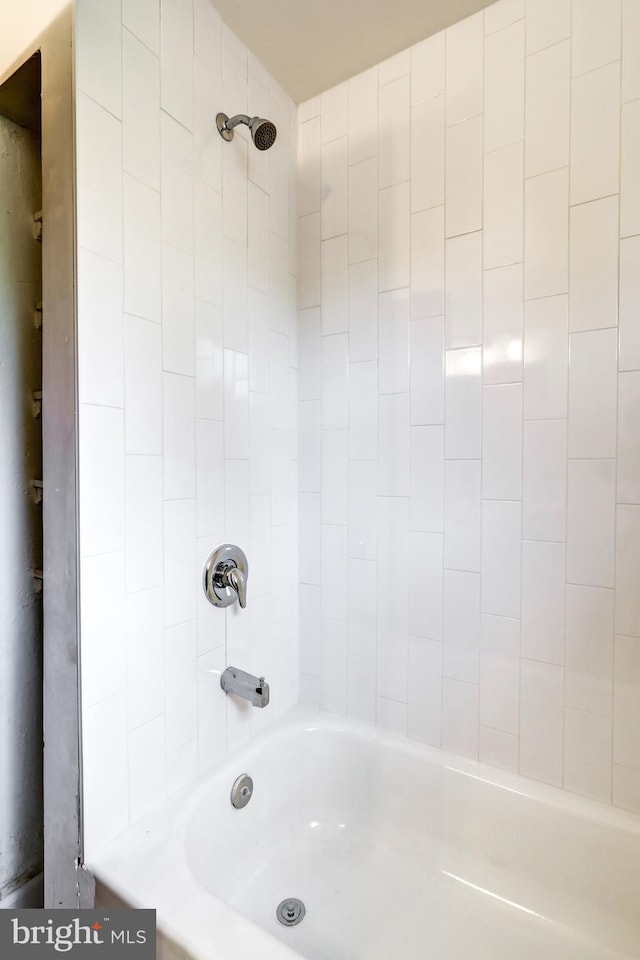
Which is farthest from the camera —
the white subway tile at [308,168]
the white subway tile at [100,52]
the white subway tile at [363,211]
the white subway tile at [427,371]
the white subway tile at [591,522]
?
the white subway tile at [308,168]

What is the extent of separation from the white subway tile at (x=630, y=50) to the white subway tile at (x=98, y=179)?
3.78 ft

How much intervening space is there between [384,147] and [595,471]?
113 centimetres

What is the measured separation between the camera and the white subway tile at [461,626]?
4.15 ft

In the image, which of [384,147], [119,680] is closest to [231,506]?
[119,680]

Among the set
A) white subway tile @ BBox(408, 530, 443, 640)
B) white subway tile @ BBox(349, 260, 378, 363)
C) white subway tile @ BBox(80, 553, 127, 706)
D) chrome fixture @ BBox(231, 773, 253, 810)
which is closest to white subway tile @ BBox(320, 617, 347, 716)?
white subway tile @ BBox(408, 530, 443, 640)

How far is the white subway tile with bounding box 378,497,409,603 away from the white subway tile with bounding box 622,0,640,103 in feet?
3.62

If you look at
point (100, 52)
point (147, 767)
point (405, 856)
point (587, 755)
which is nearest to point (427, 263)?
point (100, 52)

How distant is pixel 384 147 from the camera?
138 cm

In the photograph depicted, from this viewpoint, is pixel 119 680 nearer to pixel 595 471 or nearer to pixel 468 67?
pixel 595 471

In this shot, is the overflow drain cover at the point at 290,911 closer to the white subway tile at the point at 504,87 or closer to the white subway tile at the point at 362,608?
the white subway tile at the point at 362,608

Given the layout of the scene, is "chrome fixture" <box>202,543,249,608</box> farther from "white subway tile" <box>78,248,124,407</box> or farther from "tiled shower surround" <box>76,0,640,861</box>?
"white subway tile" <box>78,248,124,407</box>

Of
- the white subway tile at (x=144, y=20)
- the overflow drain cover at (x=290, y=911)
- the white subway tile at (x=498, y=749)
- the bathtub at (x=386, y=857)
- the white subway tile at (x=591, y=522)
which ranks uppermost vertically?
the white subway tile at (x=144, y=20)

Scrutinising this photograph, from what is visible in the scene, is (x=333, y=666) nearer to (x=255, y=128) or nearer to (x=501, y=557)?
(x=501, y=557)

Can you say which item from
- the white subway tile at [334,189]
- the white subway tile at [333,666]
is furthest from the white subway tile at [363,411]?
the white subway tile at [333,666]
